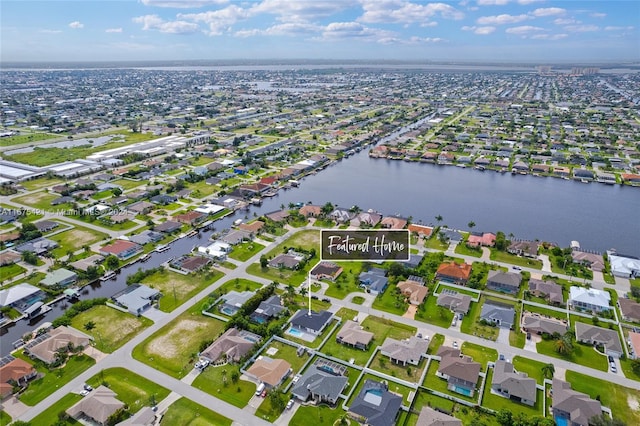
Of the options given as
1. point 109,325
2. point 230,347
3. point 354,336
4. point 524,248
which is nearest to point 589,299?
point 524,248

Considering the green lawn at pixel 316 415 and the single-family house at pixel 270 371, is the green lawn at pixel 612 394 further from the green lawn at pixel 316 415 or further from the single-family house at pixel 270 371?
the single-family house at pixel 270 371

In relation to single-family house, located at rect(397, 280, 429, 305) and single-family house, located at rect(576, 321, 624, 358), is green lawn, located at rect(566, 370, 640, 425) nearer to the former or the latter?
single-family house, located at rect(576, 321, 624, 358)

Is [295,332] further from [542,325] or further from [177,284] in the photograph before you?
[542,325]

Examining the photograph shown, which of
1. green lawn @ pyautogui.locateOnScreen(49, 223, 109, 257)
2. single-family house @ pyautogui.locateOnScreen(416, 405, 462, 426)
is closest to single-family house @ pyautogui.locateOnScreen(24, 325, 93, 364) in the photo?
green lawn @ pyautogui.locateOnScreen(49, 223, 109, 257)

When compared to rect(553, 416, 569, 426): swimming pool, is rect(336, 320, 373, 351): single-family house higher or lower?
higher

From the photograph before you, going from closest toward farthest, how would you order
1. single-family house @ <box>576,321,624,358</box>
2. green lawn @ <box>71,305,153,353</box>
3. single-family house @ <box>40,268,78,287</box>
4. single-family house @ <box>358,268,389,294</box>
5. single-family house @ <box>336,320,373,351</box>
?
single-family house @ <box>576,321,624,358</box>
single-family house @ <box>336,320,373,351</box>
green lawn @ <box>71,305,153,353</box>
single-family house @ <box>358,268,389,294</box>
single-family house @ <box>40,268,78,287</box>

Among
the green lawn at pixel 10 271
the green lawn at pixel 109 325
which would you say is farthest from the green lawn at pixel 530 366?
the green lawn at pixel 10 271

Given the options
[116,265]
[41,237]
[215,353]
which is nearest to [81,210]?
[41,237]
